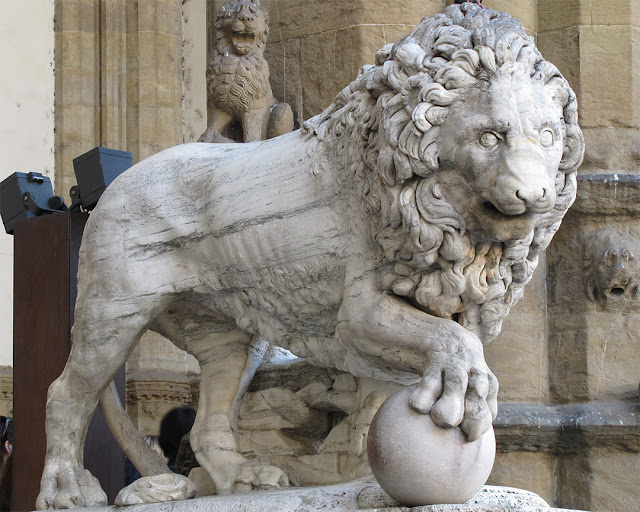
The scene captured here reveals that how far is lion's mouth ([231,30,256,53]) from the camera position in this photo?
19.6ft

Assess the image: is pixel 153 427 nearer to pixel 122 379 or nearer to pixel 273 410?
pixel 122 379

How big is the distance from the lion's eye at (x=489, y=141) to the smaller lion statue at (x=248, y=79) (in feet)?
7.12

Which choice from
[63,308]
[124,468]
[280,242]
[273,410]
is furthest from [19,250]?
[280,242]

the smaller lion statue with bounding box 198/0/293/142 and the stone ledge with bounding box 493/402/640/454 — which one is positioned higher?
the smaller lion statue with bounding box 198/0/293/142

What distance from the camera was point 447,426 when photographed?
12.2 feet

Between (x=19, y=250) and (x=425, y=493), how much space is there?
289 cm

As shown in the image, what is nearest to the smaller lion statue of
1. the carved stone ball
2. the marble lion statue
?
the marble lion statue

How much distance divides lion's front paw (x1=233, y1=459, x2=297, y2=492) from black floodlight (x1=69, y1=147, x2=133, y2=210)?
1.61 metres

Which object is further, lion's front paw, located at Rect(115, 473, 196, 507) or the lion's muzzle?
lion's front paw, located at Rect(115, 473, 196, 507)

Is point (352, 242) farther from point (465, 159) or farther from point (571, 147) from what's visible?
point (571, 147)

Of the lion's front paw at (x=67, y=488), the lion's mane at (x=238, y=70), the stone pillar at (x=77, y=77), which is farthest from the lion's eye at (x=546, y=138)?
the stone pillar at (x=77, y=77)

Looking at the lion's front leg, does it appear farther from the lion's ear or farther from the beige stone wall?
the beige stone wall

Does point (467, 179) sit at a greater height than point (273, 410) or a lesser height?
greater

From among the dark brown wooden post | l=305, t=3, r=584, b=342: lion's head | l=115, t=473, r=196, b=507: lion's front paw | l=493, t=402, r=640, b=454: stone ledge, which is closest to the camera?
l=305, t=3, r=584, b=342: lion's head
